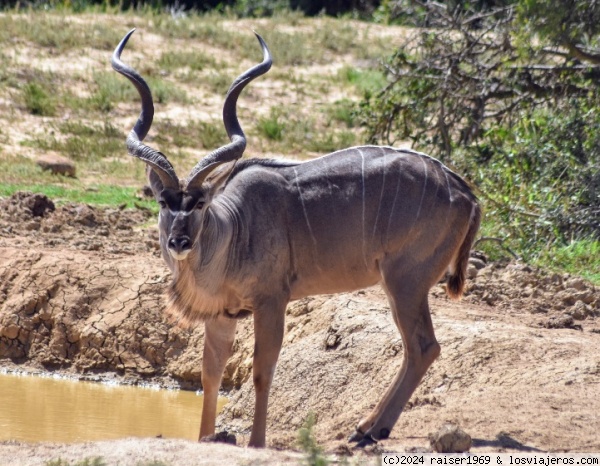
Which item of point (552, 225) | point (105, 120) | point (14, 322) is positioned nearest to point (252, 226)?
point (14, 322)

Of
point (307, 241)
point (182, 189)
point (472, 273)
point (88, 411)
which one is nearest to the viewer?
point (182, 189)

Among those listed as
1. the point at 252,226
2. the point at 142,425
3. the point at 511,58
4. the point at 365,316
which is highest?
the point at 511,58

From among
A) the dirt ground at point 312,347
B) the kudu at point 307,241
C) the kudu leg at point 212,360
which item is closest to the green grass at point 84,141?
the dirt ground at point 312,347

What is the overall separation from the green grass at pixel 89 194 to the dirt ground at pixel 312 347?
69 centimetres

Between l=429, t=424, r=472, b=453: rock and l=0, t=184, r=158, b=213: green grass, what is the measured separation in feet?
19.4

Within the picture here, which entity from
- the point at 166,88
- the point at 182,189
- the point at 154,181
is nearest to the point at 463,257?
the point at 182,189

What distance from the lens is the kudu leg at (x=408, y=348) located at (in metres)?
5.22

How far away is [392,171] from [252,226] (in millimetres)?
753

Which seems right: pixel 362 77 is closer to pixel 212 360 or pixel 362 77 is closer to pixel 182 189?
pixel 212 360

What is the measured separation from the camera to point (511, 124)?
977 cm

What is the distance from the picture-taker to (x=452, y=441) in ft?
14.7

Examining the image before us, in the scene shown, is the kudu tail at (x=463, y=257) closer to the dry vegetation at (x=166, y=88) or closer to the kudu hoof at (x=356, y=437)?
the kudu hoof at (x=356, y=437)

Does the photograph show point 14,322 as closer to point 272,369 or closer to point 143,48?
point 272,369

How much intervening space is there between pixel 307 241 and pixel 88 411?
2190 millimetres
